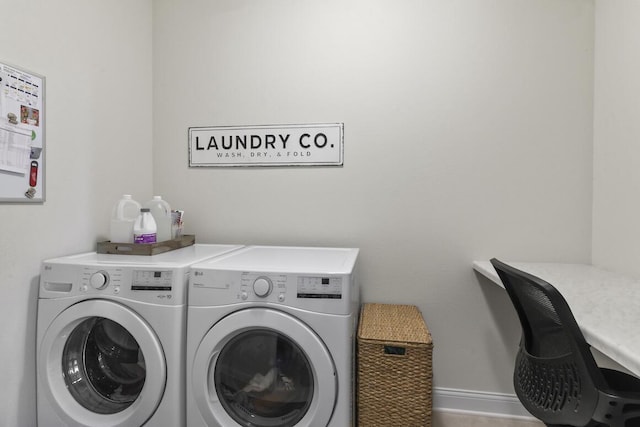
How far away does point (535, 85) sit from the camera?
1.71 meters

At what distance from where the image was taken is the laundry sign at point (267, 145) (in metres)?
1.86

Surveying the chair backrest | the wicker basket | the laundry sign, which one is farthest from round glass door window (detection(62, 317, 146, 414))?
the chair backrest

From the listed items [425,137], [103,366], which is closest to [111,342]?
[103,366]

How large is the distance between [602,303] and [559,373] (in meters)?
0.35

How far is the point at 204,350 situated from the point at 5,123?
121 centimetres

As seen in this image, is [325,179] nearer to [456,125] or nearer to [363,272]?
[363,272]

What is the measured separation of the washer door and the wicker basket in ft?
2.85

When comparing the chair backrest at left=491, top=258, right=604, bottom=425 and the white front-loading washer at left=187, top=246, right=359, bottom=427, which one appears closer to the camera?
the chair backrest at left=491, top=258, right=604, bottom=425

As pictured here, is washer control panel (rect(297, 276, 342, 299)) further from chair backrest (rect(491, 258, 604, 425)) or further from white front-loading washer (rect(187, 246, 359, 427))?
chair backrest (rect(491, 258, 604, 425))

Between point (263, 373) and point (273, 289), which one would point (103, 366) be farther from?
point (273, 289)

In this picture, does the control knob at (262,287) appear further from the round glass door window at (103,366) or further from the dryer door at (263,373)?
the round glass door window at (103,366)

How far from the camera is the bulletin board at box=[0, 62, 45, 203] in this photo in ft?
3.92

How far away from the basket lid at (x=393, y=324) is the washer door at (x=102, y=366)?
92cm

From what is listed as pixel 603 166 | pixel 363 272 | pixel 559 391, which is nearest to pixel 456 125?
pixel 603 166
